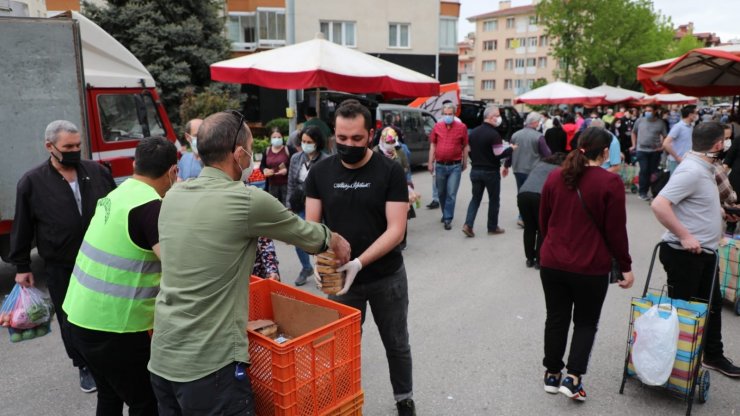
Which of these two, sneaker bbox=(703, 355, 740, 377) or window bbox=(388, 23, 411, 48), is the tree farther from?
sneaker bbox=(703, 355, 740, 377)

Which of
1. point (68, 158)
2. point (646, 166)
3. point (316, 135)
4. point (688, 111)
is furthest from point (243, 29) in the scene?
point (68, 158)

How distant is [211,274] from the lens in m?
2.09

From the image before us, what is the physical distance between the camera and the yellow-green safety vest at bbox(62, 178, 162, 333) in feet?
7.96

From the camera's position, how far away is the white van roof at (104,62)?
713cm

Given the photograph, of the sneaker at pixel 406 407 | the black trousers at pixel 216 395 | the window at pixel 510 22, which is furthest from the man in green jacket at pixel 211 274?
the window at pixel 510 22

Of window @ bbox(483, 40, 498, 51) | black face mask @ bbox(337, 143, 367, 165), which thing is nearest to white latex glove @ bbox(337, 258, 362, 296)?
black face mask @ bbox(337, 143, 367, 165)

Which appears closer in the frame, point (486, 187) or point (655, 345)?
point (655, 345)

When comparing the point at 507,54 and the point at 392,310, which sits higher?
the point at 507,54

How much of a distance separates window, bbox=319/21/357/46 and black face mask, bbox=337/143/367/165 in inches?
1028

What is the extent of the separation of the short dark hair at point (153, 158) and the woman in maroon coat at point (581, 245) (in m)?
2.48

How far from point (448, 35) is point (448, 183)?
2424cm

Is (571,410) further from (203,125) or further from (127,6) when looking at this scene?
(127,6)

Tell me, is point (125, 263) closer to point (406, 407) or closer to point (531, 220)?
point (406, 407)

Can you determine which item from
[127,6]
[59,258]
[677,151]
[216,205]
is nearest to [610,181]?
[216,205]
